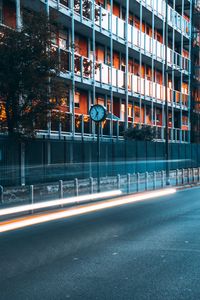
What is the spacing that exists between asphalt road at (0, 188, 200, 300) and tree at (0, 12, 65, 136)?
4.56 metres

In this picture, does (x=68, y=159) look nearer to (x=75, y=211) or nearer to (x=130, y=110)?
(x=75, y=211)

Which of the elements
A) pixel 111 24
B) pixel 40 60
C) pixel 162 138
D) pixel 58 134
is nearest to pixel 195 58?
pixel 162 138

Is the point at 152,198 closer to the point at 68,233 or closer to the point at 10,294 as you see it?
the point at 68,233

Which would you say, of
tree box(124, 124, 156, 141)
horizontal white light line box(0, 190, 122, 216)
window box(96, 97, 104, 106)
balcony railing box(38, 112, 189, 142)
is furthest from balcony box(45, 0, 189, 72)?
horizontal white light line box(0, 190, 122, 216)

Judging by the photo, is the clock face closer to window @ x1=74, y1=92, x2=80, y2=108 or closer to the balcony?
the balcony

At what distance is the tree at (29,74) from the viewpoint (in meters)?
15.7

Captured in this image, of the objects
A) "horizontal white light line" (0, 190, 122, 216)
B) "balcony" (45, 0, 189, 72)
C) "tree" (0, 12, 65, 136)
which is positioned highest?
"balcony" (45, 0, 189, 72)

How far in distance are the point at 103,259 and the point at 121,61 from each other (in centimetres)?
2571

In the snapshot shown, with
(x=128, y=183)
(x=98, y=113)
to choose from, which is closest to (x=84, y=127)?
(x=128, y=183)

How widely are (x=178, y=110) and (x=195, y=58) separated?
797 cm

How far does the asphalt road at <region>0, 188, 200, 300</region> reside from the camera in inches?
245

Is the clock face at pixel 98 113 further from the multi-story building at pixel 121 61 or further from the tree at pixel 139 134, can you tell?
the tree at pixel 139 134

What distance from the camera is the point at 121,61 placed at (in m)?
32.7

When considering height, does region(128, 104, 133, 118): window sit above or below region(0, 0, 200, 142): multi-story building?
below
